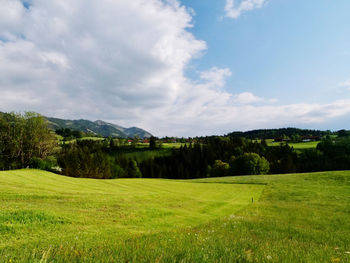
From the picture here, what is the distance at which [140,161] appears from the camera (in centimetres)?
13738

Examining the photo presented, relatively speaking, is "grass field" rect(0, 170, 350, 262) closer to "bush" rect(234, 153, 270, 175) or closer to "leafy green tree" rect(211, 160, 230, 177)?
"bush" rect(234, 153, 270, 175)

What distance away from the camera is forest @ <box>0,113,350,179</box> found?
63.0 metres

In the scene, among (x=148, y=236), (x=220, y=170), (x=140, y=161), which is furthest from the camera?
(x=140, y=161)

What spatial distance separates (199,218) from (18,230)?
38.4ft

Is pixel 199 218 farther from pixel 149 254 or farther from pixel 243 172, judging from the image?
pixel 243 172

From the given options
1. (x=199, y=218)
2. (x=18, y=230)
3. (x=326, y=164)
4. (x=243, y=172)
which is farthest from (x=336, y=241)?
(x=326, y=164)

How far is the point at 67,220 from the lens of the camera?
35.2 feet

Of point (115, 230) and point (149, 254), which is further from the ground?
point (149, 254)

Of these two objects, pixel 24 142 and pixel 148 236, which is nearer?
pixel 148 236

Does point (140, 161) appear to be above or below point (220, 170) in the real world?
above

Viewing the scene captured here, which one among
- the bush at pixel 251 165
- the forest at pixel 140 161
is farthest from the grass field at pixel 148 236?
the bush at pixel 251 165

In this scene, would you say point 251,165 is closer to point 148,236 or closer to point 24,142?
point 148,236

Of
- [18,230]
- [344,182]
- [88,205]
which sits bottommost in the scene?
[344,182]

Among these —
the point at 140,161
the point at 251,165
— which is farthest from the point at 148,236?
the point at 140,161
